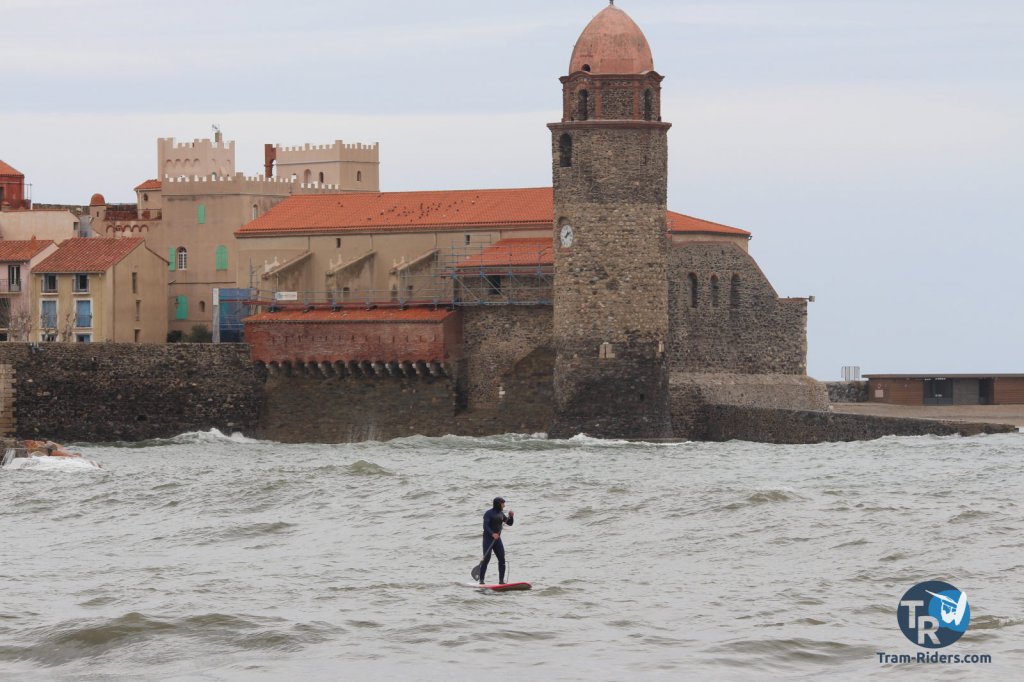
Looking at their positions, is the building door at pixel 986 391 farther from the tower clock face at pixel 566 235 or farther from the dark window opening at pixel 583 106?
the dark window opening at pixel 583 106

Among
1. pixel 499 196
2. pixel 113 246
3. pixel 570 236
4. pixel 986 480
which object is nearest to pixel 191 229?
pixel 113 246

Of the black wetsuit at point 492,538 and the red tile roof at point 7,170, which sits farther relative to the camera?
the red tile roof at point 7,170

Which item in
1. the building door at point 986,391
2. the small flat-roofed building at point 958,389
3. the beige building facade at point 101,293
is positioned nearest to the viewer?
the beige building facade at point 101,293

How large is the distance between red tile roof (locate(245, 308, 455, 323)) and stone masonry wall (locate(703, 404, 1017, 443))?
780cm

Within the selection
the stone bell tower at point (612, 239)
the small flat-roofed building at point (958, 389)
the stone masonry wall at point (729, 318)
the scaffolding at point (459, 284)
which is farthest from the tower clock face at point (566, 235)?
the small flat-roofed building at point (958, 389)

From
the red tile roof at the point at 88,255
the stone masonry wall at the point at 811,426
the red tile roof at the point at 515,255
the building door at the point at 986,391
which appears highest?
the red tile roof at the point at 88,255

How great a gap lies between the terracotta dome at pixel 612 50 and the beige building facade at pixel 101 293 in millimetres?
17422

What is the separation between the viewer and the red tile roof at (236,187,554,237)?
6184 centimetres

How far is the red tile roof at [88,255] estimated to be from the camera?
65.9 meters

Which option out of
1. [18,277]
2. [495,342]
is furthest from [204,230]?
[495,342]

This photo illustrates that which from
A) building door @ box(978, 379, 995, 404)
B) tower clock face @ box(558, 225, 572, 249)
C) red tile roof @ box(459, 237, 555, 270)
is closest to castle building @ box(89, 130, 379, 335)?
red tile roof @ box(459, 237, 555, 270)

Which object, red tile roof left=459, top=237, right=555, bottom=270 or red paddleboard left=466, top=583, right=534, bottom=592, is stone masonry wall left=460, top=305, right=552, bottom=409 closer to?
red tile roof left=459, top=237, right=555, bottom=270

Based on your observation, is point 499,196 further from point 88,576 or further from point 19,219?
point 88,576

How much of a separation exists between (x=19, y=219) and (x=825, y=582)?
49.0 metres
